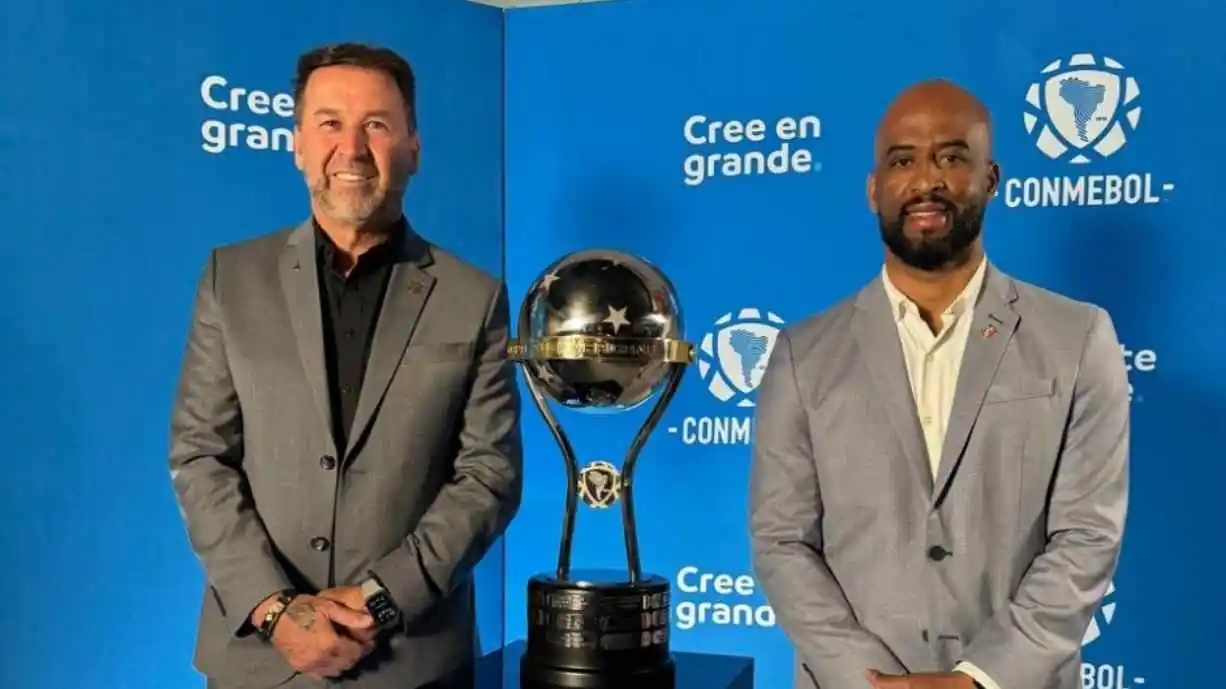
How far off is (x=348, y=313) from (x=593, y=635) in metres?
0.63

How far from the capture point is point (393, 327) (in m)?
1.80

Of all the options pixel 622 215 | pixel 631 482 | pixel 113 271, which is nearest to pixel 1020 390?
pixel 631 482

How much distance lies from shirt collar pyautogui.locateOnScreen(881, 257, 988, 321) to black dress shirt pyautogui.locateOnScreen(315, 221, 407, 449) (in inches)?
31.4

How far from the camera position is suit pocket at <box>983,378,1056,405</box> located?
1728 mm

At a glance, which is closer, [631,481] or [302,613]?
[302,613]

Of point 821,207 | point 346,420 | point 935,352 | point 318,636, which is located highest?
point 821,207

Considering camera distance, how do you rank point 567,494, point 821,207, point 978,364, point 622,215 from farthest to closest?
1. point 622,215
2. point 821,207
3. point 567,494
4. point 978,364

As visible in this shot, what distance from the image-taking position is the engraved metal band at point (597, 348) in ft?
5.89

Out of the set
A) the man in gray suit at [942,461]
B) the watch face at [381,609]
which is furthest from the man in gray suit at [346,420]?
the man in gray suit at [942,461]

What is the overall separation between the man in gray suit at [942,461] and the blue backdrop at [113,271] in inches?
51.1

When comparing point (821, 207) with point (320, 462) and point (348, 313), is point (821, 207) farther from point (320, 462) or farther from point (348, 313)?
point (320, 462)

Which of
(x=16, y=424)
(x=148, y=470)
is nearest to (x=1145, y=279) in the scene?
(x=148, y=470)

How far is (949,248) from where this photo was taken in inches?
70.4

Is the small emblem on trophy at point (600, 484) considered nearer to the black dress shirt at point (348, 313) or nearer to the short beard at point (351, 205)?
the black dress shirt at point (348, 313)
